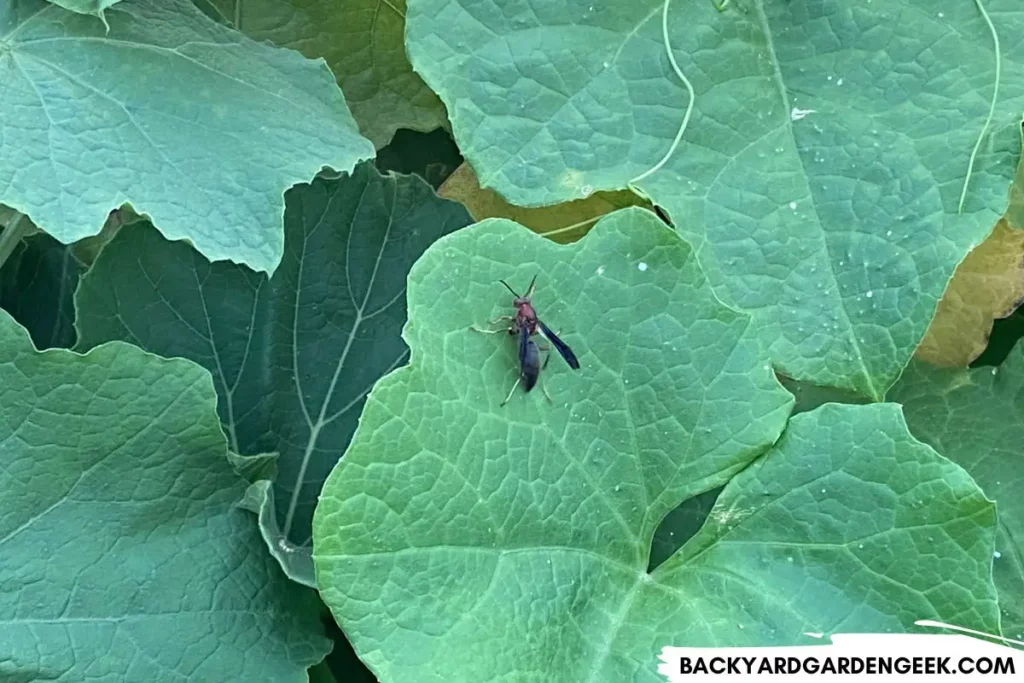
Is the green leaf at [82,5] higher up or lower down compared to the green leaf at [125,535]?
Answer: higher up

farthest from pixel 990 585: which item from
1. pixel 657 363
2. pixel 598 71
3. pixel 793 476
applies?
pixel 598 71

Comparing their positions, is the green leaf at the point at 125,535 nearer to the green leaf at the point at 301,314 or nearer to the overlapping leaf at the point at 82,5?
the green leaf at the point at 301,314

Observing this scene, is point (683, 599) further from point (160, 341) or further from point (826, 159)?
A: point (160, 341)

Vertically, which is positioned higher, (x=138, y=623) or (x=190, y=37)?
(x=190, y=37)

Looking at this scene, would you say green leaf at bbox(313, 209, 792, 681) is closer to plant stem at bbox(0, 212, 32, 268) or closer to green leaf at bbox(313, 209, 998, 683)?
green leaf at bbox(313, 209, 998, 683)

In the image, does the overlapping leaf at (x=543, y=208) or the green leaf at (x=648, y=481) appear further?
the overlapping leaf at (x=543, y=208)

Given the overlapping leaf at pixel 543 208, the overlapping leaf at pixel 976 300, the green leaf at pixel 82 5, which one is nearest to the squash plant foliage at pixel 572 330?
the green leaf at pixel 82 5

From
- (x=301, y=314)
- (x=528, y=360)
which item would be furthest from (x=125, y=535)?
(x=528, y=360)

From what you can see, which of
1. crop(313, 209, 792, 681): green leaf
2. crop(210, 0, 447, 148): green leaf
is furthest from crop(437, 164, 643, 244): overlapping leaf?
crop(313, 209, 792, 681): green leaf
